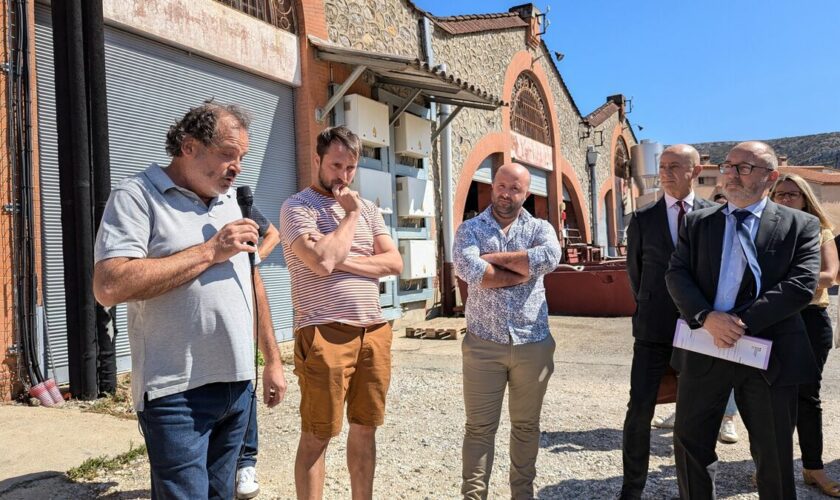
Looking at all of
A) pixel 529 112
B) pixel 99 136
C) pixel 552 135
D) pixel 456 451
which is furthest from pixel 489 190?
pixel 456 451

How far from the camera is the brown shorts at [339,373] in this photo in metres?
2.52

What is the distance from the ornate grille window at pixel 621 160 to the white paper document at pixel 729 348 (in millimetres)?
22058

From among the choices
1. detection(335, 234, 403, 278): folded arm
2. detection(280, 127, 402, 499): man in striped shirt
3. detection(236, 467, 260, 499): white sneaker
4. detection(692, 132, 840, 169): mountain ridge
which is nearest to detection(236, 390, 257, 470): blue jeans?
detection(236, 467, 260, 499): white sneaker

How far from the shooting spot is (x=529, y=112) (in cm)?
1527

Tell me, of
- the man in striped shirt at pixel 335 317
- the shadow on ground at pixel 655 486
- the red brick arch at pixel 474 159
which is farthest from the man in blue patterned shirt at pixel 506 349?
the red brick arch at pixel 474 159

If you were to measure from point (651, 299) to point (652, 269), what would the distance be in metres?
0.17

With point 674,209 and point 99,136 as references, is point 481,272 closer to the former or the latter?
point 674,209

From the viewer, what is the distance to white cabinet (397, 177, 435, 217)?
9.24m

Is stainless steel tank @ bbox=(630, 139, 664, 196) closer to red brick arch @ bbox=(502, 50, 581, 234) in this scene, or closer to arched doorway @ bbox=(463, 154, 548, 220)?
red brick arch @ bbox=(502, 50, 581, 234)

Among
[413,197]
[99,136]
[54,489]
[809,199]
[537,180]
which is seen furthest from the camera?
[537,180]

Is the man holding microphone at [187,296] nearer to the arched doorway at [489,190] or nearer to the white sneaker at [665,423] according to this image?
the white sneaker at [665,423]

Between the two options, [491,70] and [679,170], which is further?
[491,70]

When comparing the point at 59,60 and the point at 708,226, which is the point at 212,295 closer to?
the point at 708,226

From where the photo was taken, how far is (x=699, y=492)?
2.66 m
